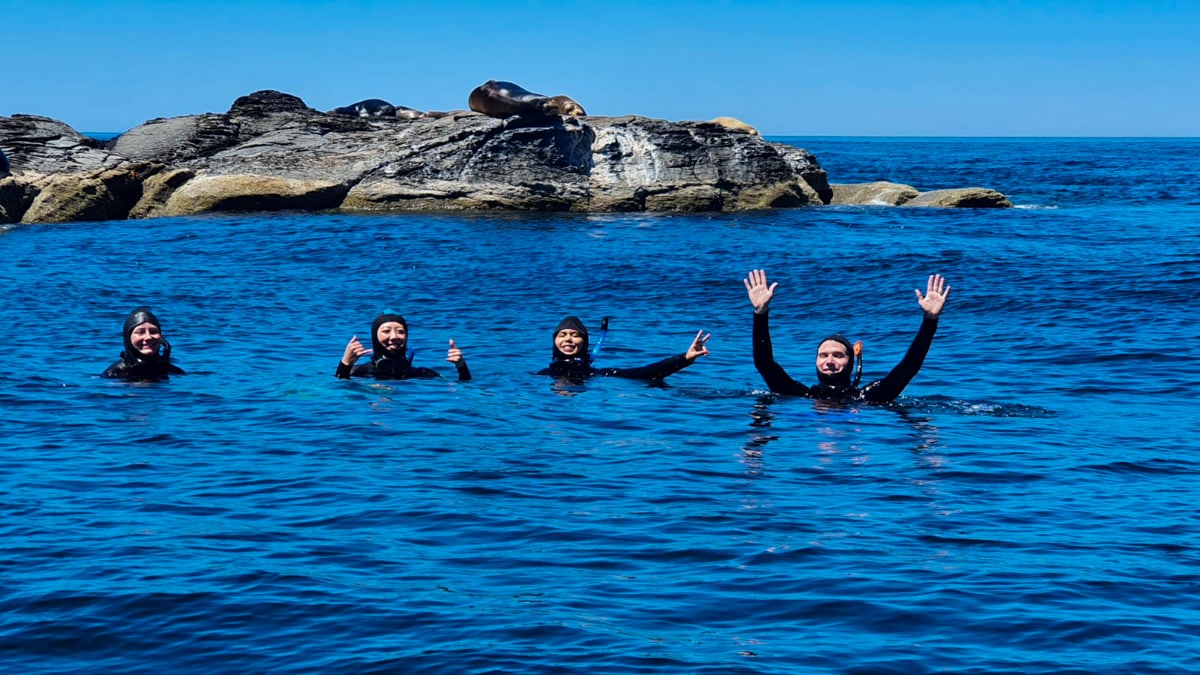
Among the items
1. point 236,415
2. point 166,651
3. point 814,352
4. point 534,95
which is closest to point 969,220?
point 534,95

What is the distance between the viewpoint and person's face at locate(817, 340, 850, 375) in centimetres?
1432

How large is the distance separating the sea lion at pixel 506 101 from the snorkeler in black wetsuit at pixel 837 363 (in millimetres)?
24438

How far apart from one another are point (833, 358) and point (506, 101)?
25.5 m

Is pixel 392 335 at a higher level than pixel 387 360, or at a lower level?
higher

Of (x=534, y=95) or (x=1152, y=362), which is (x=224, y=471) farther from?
(x=534, y=95)

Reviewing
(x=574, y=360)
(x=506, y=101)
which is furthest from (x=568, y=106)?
(x=574, y=360)

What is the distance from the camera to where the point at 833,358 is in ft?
47.0

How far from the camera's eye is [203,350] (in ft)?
63.0

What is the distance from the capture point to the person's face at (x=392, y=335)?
15.7m

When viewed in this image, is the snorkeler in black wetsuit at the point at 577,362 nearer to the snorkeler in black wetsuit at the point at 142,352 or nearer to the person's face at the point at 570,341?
the person's face at the point at 570,341

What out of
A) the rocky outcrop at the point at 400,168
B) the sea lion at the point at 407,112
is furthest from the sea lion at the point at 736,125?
the sea lion at the point at 407,112

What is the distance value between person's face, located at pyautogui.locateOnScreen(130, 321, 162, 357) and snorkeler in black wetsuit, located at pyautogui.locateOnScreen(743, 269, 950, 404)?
7.02 metres

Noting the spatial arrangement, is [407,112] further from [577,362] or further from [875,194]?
[577,362]

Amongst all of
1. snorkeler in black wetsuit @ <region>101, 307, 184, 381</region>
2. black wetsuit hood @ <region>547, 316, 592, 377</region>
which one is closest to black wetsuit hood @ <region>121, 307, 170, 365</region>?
snorkeler in black wetsuit @ <region>101, 307, 184, 381</region>
